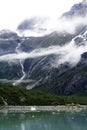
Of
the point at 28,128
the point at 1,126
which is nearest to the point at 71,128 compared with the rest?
the point at 28,128

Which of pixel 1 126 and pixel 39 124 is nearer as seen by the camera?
pixel 1 126

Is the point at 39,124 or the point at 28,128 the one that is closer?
the point at 28,128

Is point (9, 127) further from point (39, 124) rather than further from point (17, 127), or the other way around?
point (39, 124)

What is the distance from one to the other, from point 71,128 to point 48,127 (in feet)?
28.8

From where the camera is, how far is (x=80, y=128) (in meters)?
129

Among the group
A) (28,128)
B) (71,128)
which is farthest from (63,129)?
(28,128)

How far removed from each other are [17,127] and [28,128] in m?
4.66

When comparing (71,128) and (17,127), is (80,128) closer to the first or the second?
(71,128)

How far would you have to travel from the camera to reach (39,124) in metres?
143

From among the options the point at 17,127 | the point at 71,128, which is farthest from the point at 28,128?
the point at 71,128

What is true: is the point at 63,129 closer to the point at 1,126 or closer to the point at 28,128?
the point at 28,128

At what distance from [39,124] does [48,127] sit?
861 centimetres

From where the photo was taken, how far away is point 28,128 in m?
131

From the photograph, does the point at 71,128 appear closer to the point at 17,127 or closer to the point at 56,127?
the point at 56,127
